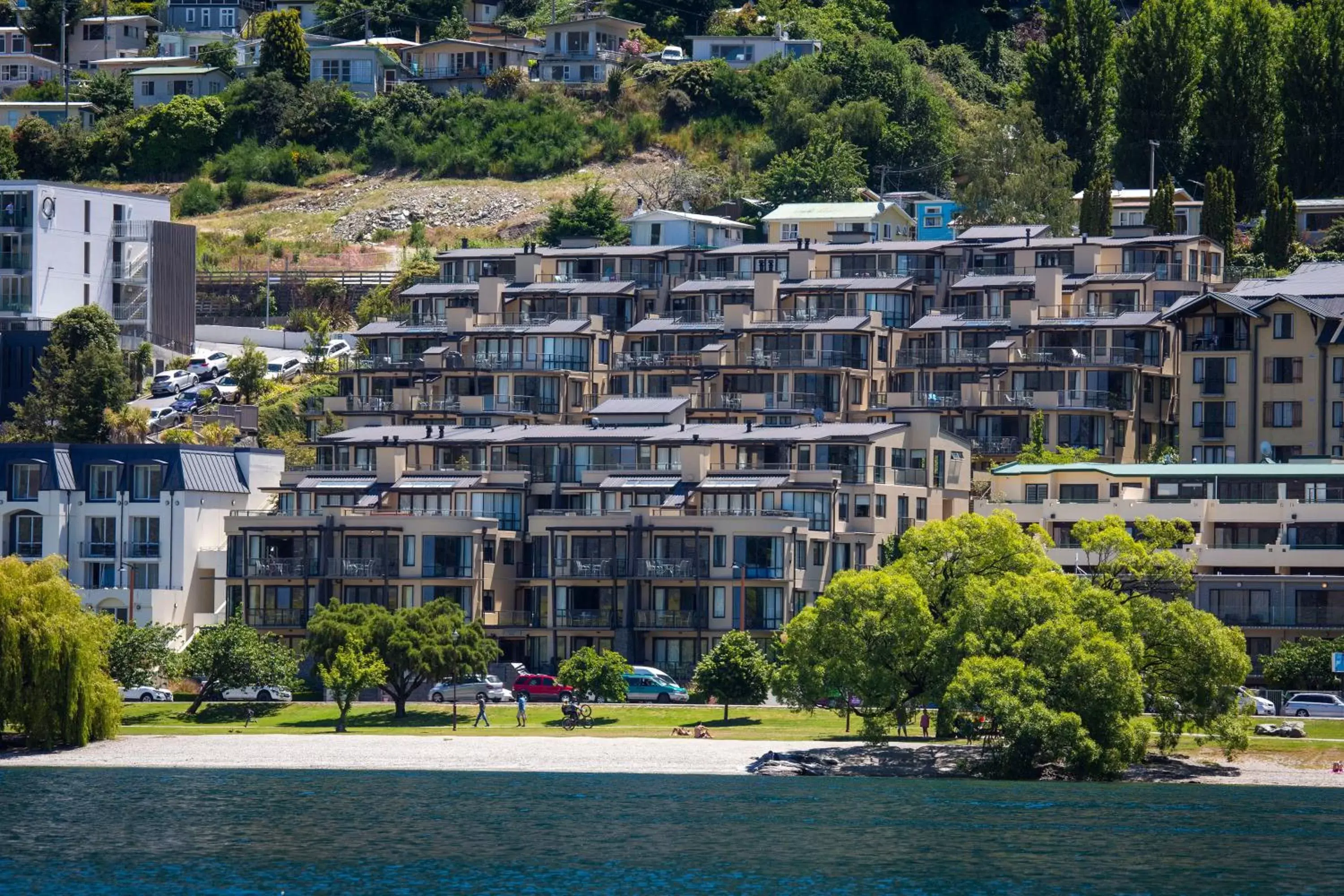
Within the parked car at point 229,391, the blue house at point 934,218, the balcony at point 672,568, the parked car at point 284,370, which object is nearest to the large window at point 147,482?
the balcony at point 672,568

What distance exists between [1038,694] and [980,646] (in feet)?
12.1

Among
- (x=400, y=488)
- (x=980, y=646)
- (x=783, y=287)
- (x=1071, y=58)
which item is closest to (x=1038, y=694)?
(x=980, y=646)

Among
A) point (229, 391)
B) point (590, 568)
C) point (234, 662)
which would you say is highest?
point (229, 391)

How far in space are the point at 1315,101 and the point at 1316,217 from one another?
25.9 feet

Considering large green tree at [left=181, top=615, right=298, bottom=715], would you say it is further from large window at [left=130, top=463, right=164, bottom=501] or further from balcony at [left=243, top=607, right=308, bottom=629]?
large window at [left=130, top=463, right=164, bottom=501]

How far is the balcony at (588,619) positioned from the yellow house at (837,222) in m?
58.3

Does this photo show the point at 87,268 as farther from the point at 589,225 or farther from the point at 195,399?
the point at 589,225

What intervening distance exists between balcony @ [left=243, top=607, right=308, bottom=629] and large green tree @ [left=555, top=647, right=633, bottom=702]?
828 inches

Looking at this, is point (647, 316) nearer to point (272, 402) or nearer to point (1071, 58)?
point (272, 402)

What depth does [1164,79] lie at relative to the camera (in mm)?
184875

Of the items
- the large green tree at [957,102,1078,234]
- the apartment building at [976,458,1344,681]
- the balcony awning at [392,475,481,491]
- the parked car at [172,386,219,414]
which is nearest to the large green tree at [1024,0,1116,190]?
the large green tree at [957,102,1078,234]

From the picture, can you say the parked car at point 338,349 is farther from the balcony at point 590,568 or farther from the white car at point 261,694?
the white car at point 261,694

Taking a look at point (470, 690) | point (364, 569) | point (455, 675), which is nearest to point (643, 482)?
point (364, 569)

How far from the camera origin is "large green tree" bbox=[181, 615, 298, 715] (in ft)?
407
